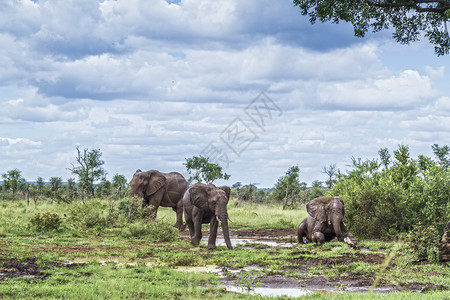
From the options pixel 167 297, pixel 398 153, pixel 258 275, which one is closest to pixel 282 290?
pixel 258 275

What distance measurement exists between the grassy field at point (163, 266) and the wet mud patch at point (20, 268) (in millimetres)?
23

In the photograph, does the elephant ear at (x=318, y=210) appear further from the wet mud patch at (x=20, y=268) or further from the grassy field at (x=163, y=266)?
the wet mud patch at (x=20, y=268)

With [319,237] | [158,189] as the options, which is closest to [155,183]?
[158,189]

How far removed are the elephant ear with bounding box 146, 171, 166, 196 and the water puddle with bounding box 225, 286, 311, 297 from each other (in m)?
17.0

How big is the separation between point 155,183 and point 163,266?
47.2 feet

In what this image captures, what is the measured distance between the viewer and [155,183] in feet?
89.5

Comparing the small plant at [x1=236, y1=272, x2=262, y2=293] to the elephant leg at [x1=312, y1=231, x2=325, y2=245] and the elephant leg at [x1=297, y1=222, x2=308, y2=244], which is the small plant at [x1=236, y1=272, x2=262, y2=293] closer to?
the elephant leg at [x1=312, y1=231, x2=325, y2=245]

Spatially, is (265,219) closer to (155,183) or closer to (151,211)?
(155,183)

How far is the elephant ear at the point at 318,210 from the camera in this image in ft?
62.2

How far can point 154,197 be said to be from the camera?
27.3m

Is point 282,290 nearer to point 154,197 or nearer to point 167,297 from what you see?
point 167,297

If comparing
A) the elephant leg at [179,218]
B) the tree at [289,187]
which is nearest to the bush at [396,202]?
the elephant leg at [179,218]

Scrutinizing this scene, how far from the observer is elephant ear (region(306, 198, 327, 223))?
1897 cm

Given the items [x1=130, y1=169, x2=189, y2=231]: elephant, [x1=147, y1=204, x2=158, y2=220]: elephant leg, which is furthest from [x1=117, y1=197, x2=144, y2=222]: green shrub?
[x1=130, y1=169, x2=189, y2=231]: elephant
